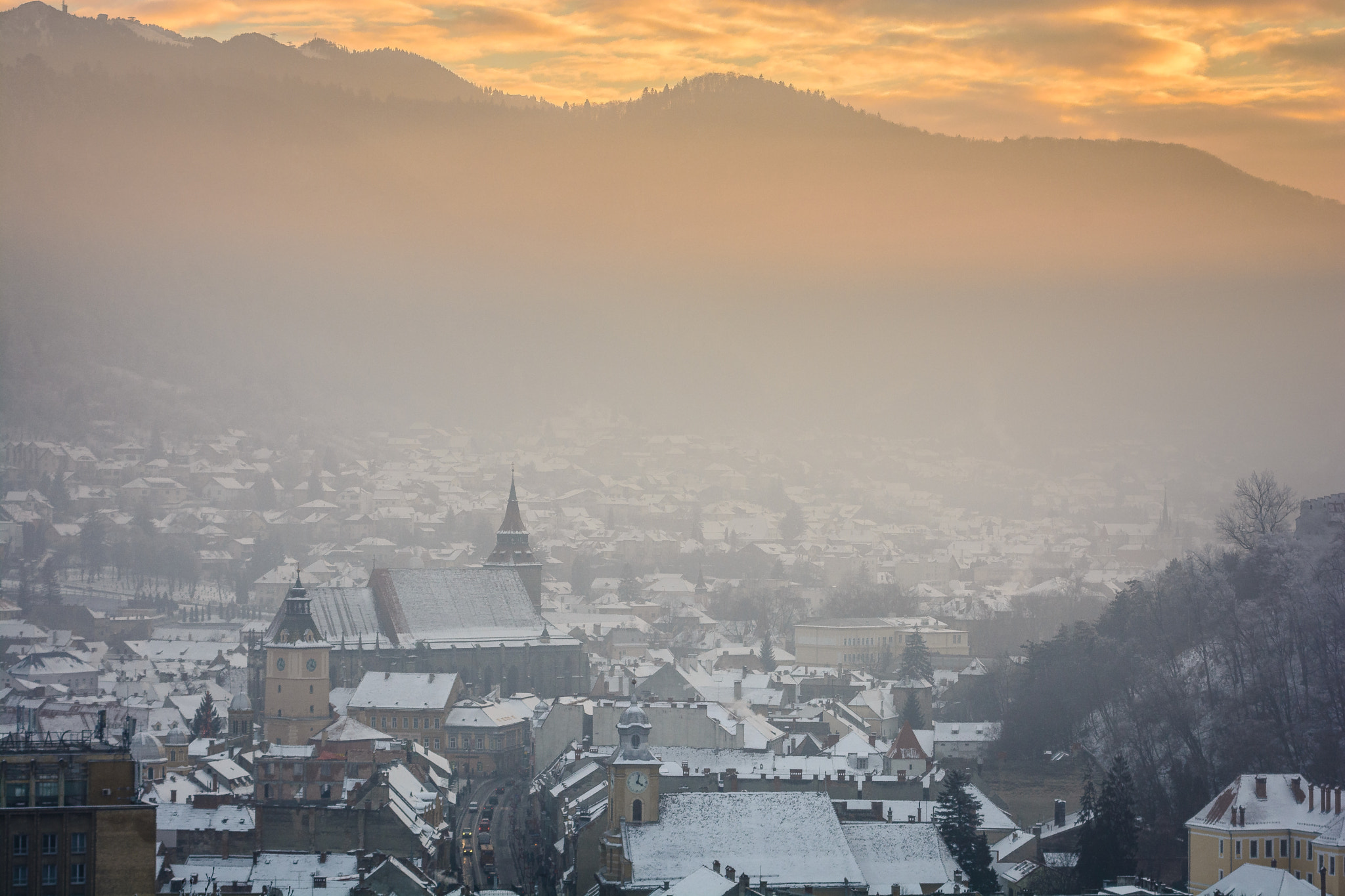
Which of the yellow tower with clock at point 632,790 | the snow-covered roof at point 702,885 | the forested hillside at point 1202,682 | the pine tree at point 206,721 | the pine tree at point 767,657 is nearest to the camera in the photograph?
the snow-covered roof at point 702,885

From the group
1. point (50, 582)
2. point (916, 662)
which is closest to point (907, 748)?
point (916, 662)

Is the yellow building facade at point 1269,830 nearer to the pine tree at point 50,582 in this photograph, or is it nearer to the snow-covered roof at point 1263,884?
the snow-covered roof at point 1263,884

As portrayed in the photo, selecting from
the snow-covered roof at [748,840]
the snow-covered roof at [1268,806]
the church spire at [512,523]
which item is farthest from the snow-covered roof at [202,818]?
the church spire at [512,523]

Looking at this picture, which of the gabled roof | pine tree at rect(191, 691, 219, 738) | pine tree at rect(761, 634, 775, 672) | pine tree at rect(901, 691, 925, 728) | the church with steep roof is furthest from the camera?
pine tree at rect(761, 634, 775, 672)

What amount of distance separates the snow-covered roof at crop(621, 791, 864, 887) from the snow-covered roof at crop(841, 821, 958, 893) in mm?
623

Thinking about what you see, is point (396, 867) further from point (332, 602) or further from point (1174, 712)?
point (332, 602)

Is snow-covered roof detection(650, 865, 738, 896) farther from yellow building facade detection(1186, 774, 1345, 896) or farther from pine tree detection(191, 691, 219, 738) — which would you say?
pine tree detection(191, 691, 219, 738)

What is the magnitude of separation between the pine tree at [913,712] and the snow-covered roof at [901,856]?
135ft

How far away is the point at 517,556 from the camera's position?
12625 centimetres

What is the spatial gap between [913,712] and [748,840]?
1838 inches

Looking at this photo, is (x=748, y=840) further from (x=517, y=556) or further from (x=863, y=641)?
(x=863, y=641)

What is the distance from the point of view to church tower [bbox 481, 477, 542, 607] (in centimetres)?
12388

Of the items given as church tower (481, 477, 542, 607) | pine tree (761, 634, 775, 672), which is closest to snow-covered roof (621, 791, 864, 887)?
church tower (481, 477, 542, 607)

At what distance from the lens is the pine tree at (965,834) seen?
5369 cm
